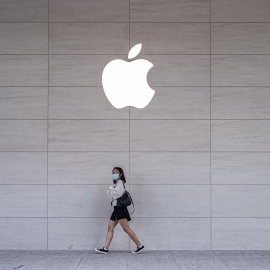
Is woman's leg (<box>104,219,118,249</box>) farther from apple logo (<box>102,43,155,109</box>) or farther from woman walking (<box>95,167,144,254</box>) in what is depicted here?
apple logo (<box>102,43,155,109</box>)

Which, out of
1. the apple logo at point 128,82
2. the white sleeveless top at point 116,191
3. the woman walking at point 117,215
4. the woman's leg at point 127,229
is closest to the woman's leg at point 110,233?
the woman walking at point 117,215

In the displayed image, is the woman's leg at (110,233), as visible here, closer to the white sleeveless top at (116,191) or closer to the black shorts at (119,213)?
the black shorts at (119,213)

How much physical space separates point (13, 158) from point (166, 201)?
294 centimetres

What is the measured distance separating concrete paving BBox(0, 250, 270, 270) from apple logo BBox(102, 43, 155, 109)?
2.70 meters

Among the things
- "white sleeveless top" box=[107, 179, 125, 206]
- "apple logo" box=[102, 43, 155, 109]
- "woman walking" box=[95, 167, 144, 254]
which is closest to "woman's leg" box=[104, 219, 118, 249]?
"woman walking" box=[95, 167, 144, 254]

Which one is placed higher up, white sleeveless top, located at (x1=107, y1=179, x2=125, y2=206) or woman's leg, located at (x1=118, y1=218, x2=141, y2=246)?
white sleeveless top, located at (x1=107, y1=179, x2=125, y2=206)

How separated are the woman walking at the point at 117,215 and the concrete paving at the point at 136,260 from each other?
19 centimetres

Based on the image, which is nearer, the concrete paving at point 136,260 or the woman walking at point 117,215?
the concrete paving at point 136,260

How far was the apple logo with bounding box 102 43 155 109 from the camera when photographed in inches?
320

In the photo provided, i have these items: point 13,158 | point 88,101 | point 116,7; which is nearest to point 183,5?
point 116,7

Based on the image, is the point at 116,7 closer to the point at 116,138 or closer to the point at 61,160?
the point at 116,138

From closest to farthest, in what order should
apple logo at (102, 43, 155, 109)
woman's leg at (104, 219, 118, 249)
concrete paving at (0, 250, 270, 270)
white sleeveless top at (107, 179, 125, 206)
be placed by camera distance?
concrete paving at (0, 250, 270, 270), white sleeveless top at (107, 179, 125, 206), woman's leg at (104, 219, 118, 249), apple logo at (102, 43, 155, 109)

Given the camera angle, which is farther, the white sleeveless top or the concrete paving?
the white sleeveless top

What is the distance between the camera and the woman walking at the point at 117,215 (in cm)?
753
